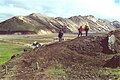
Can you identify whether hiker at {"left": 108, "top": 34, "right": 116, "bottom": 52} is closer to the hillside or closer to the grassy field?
the hillside

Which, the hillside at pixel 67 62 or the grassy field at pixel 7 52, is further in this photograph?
the grassy field at pixel 7 52

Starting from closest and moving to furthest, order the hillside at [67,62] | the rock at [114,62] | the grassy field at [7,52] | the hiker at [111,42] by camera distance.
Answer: the hillside at [67,62], the rock at [114,62], the hiker at [111,42], the grassy field at [7,52]

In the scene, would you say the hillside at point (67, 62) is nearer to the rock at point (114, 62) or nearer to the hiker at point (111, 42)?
the hiker at point (111, 42)

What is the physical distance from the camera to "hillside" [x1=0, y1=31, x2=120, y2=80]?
31844 millimetres

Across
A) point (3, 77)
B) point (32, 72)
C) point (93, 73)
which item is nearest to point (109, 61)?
point (93, 73)

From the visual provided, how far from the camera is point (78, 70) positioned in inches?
1294

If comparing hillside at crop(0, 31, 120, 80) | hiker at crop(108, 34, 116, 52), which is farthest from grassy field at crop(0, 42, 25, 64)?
hiker at crop(108, 34, 116, 52)

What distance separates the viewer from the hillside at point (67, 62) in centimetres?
3184

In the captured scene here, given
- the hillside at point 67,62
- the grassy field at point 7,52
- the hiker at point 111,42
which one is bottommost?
the grassy field at point 7,52

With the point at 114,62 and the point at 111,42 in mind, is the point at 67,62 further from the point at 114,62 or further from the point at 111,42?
the point at 111,42

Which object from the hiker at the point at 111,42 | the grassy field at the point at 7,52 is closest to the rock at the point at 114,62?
the hiker at the point at 111,42

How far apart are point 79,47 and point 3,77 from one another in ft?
31.1

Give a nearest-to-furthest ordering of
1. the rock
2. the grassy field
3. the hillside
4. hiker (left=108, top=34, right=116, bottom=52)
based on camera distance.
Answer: the hillside
the rock
hiker (left=108, top=34, right=116, bottom=52)
the grassy field

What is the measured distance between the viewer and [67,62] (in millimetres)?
35062
